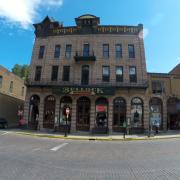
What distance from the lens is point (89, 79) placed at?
81.8 ft

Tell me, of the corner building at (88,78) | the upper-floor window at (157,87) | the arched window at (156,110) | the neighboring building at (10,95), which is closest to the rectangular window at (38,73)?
the corner building at (88,78)

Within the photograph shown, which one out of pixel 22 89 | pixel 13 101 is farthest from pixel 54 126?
pixel 22 89

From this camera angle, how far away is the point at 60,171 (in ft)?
22.4

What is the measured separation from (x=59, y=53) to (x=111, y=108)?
35.7ft

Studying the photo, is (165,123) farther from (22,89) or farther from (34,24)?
(22,89)

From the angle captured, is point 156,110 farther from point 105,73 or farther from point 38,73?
point 38,73

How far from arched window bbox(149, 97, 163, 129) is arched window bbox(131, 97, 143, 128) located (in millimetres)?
2128

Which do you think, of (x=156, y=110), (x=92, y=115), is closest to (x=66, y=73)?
(x=92, y=115)

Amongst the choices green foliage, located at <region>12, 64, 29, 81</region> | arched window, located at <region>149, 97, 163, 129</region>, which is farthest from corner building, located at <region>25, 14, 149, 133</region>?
green foliage, located at <region>12, 64, 29, 81</region>

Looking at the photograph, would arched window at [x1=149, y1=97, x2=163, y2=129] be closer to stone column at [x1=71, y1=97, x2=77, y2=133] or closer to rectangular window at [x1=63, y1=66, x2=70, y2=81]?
stone column at [x1=71, y1=97, x2=77, y2=133]

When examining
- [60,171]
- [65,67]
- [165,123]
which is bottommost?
[60,171]

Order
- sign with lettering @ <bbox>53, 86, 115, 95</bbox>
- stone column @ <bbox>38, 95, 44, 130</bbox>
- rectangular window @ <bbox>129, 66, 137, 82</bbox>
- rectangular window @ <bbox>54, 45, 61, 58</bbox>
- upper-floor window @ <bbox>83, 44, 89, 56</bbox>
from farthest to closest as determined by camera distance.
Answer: rectangular window @ <bbox>54, 45, 61, 58</bbox> < upper-floor window @ <bbox>83, 44, 89, 56</bbox> < rectangular window @ <bbox>129, 66, 137, 82</bbox> < stone column @ <bbox>38, 95, 44, 130</bbox> < sign with lettering @ <bbox>53, 86, 115, 95</bbox>

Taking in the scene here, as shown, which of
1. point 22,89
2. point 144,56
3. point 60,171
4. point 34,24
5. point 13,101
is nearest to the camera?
point 60,171

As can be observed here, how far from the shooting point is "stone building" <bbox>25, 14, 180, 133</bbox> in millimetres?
23844
